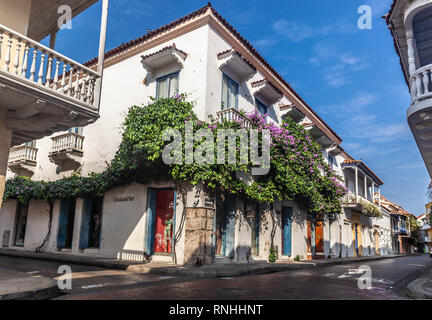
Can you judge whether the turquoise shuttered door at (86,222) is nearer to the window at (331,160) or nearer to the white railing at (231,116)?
the white railing at (231,116)

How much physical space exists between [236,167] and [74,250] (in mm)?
8258

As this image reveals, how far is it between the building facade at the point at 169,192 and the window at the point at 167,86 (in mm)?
42

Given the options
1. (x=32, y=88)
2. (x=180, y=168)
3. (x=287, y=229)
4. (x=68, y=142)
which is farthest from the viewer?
(x=287, y=229)

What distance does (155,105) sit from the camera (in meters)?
12.2

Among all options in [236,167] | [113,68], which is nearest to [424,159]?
[236,167]

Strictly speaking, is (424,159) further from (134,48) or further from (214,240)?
(134,48)

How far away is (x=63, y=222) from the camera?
1564 centimetres

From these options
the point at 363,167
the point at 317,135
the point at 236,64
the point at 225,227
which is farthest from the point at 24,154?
the point at 363,167

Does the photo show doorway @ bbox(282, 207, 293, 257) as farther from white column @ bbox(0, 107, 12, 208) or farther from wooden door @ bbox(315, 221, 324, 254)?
white column @ bbox(0, 107, 12, 208)

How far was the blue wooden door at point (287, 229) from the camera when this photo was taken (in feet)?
55.6

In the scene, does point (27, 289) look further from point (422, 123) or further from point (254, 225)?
point (254, 225)

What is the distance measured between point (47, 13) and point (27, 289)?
24.0 feet
